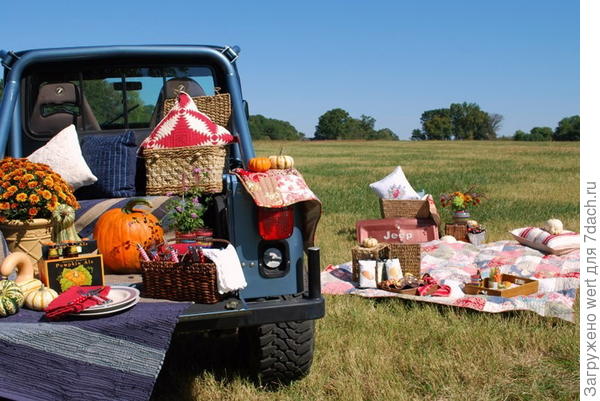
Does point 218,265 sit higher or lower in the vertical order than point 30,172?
lower

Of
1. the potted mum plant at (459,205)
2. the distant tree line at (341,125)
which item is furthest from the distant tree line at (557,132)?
the potted mum plant at (459,205)

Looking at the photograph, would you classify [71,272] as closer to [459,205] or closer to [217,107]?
[217,107]

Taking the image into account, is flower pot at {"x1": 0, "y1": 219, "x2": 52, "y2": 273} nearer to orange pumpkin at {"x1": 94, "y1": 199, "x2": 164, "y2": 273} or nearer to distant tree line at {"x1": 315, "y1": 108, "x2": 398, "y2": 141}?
orange pumpkin at {"x1": 94, "y1": 199, "x2": 164, "y2": 273}

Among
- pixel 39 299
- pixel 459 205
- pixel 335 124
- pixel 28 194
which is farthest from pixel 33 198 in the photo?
pixel 335 124

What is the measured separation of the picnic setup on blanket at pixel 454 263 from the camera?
499 cm

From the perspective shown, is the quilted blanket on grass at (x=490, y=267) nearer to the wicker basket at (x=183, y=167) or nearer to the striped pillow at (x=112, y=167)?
the wicker basket at (x=183, y=167)

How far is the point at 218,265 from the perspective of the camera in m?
2.80

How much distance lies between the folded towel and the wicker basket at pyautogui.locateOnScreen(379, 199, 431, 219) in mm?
4700

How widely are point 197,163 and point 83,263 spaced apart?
1.25m

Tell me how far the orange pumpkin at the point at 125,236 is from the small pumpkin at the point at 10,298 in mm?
694

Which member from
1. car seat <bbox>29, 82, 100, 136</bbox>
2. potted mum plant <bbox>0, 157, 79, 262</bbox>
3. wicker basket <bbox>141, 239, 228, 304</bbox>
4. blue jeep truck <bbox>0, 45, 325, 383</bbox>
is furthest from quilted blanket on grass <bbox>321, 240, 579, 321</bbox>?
potted mum plant <bbox>0, 157, 79, 262</bbox>

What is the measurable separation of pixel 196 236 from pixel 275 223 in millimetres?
478
